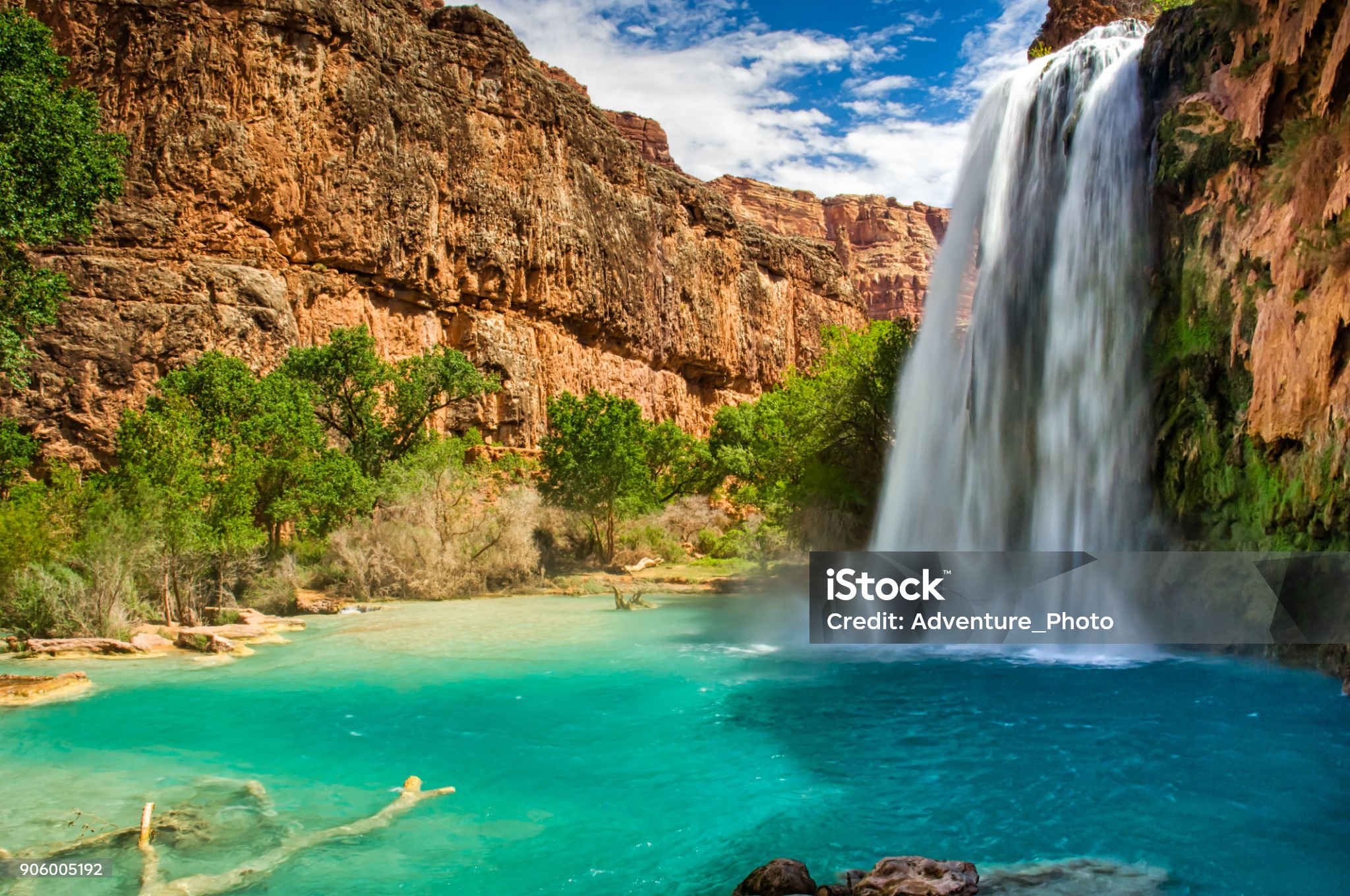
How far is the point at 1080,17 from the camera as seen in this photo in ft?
107

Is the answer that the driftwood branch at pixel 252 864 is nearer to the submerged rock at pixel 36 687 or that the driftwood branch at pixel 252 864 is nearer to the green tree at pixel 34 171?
the submerged rock at pixel 36 687

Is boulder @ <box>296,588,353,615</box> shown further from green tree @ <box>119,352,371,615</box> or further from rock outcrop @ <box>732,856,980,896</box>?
rock outcrop @ <box>732,856,980,896</box>

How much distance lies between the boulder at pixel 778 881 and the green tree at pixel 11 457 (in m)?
20.3

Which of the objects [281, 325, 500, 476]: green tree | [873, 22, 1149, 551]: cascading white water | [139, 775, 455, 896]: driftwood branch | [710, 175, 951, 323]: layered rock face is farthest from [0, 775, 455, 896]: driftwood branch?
[710, 175, 951, 323]: layered rock face

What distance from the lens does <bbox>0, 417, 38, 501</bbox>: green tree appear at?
19.8 meters

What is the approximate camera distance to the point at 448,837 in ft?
21.0

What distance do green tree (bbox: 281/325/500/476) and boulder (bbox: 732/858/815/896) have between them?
22060 millimetres

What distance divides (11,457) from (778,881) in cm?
2235

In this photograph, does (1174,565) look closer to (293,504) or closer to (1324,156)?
(1324,156)

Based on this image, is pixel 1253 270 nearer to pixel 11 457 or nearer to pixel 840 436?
pixel 840 436

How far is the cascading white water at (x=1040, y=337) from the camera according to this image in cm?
1465

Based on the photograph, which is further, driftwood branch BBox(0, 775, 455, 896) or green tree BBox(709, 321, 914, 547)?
green tree BBox(709, 321, 914, 547)

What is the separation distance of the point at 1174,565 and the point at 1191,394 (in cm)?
262

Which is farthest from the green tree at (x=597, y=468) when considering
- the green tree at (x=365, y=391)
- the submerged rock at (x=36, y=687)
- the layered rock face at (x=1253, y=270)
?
the submerged rock at (x=36, y=687)
